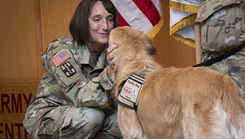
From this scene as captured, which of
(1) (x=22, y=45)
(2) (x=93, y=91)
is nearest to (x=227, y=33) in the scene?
(2) (x=93, y=91)

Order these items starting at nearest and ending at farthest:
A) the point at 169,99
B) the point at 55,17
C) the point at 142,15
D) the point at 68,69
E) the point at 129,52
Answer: the point at 169,99, the point at 129,52, the point at 68,69, the point at 142,15, the point at 55,17

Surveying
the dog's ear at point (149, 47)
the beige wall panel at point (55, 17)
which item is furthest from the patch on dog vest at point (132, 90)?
the beige wall panel at point (55, 17)

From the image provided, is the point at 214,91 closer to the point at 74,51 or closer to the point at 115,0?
the point at 74,51

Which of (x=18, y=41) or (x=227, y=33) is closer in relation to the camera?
(x=227, y=33)

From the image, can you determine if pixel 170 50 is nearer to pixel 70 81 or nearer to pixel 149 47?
pixel 70 81

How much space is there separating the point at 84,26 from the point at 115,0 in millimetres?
374

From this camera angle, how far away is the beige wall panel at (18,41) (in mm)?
4004

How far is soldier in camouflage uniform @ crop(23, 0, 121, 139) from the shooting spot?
227 cm

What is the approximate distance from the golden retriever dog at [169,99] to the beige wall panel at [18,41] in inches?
86.3

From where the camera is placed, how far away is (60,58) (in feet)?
7.66

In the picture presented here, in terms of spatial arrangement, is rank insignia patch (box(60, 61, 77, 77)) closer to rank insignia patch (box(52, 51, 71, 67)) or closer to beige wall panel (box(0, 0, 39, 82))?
rank insignia patch (box(52, 51, 71, 67))

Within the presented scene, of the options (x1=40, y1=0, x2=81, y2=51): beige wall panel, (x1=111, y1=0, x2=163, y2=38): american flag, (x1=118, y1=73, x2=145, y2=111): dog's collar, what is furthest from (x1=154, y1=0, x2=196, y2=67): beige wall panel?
(x1=118, y1=73, x2=145, y2=111): dog's collar

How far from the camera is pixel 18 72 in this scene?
4.13 metres

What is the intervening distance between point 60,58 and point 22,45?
1.86 meters
